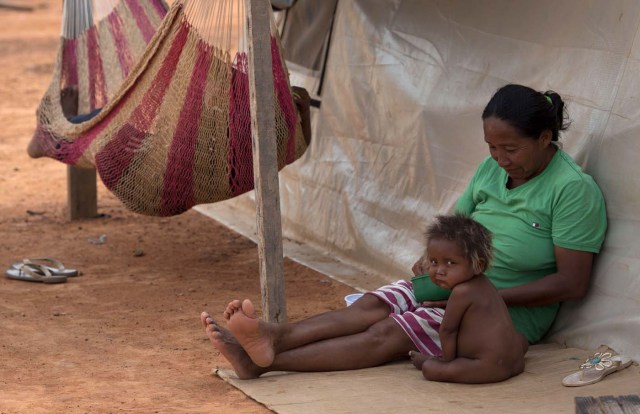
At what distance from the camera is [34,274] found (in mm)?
5043

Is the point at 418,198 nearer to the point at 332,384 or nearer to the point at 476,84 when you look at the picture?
the point at 476,84

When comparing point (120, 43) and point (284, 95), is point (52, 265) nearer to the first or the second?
point (120, 43)

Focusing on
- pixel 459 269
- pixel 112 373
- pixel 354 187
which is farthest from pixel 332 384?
pixel 354 187

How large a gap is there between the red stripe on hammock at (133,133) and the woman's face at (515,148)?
1623mm

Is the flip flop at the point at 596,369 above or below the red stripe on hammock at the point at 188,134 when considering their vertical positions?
below

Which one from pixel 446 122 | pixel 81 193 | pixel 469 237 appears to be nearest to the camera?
pixel 469 237

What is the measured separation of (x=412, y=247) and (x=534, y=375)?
4.81ft

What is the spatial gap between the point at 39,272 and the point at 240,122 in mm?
1319

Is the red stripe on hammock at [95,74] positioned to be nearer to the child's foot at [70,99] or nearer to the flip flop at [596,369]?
the child's foot at [70,99]

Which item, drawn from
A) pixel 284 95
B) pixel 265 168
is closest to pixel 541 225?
pixel 265 168

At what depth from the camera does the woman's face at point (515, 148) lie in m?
3.48

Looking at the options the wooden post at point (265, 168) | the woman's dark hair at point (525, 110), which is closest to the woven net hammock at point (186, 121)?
the wooden post at point (265, 168)

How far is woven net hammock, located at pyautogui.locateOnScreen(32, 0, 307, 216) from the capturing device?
4496mm

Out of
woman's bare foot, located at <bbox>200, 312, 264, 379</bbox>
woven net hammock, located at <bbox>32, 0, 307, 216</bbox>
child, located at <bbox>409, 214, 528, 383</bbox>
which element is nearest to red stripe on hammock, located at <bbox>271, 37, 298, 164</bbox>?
woven net hammock, located at <bbox>32, 0, 307, 216</bbox>
